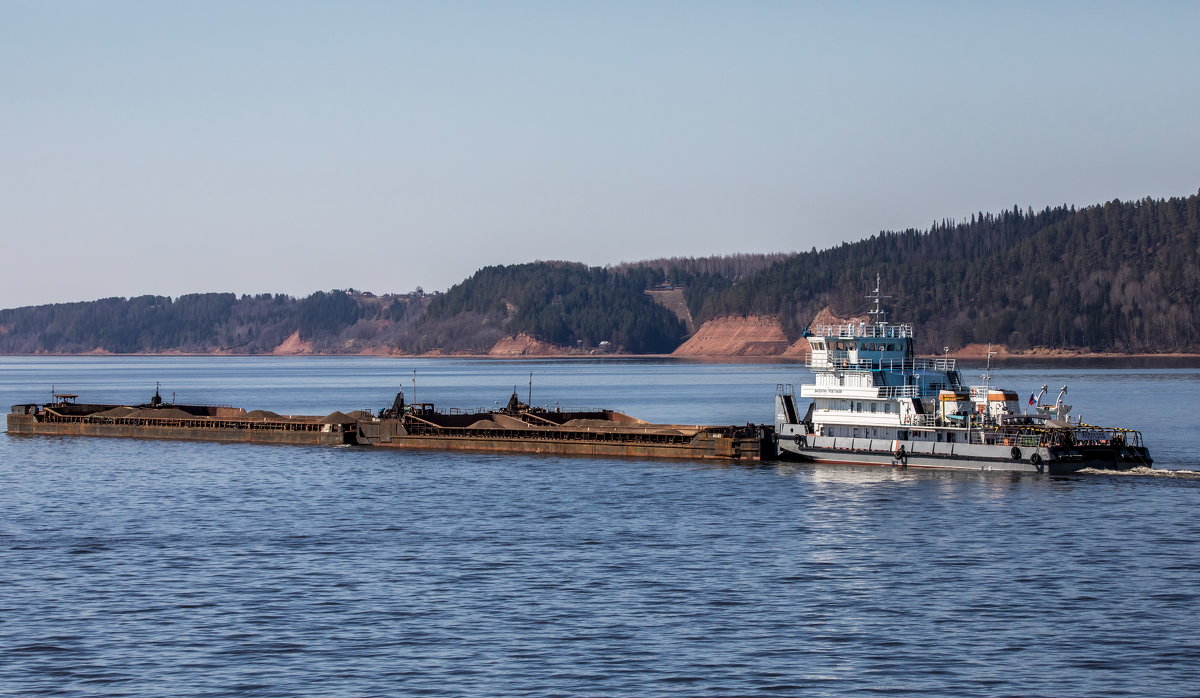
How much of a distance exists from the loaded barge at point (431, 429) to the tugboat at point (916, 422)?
4.97 meters

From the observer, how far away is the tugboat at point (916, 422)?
7162 cm

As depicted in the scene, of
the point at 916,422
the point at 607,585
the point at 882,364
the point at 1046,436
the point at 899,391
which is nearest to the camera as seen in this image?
the point at 607,585

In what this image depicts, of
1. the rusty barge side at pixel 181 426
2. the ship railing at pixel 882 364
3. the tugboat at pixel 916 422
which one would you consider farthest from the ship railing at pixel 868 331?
the rusty barge side at pixel 181 426

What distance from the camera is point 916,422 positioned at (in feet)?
250

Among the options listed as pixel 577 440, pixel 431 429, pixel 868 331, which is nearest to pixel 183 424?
pixel 431 429

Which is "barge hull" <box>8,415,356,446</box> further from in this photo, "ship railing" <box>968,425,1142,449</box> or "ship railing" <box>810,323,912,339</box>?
"ship railing" <box>968,425,1142,449</box>

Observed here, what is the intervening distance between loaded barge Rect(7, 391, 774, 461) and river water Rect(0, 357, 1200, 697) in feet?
29.6

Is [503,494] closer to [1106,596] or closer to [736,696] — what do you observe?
[1106,596]

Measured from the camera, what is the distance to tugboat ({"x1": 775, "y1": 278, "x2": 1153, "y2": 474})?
235 feet

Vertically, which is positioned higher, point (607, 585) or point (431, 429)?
point (431, 429)

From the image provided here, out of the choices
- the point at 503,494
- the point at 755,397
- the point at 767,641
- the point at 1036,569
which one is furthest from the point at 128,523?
the point at 755,397

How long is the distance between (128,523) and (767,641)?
3457 centimetres

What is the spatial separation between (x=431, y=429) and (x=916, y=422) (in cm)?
3735

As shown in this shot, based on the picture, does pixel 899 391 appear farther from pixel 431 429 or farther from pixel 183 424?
pixel 183 424
